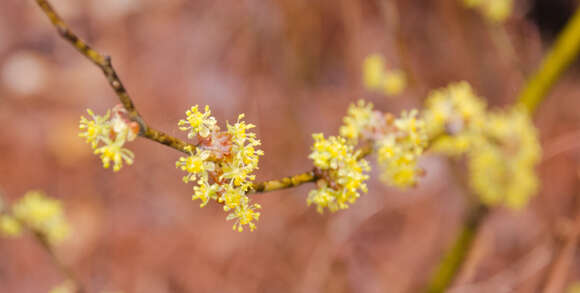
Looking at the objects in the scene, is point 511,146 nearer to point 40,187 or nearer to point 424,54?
point 424,54

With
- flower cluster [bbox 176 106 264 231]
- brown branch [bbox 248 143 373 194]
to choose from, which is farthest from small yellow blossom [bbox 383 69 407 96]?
flower cluster [bbox 176 106 264 231]

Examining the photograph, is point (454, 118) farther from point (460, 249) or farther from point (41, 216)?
point (41, 216)

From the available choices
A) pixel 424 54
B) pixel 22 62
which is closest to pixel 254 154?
pixel 424 54

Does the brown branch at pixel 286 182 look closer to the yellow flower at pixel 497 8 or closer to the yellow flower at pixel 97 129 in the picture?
the yellow flower at pixel 97 129

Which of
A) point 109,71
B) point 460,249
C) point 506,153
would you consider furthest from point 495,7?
point 109,71

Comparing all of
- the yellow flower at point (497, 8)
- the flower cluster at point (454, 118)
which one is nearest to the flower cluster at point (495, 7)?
the yellow flower at point (497, 8)

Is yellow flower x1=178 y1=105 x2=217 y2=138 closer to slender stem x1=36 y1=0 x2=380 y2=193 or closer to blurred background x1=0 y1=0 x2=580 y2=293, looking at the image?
slender stem x1=36 y1=0 x2=380 y2=193
